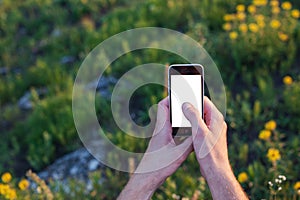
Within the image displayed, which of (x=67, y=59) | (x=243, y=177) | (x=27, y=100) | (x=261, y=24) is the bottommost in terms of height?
(x=27, y=100)

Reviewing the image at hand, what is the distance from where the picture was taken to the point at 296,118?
13.3 ft

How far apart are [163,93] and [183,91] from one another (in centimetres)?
167

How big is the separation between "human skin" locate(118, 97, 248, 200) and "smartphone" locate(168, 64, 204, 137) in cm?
5

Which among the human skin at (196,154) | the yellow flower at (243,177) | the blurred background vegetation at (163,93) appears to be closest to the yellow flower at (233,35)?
the blurred background vegetation at (163,93)

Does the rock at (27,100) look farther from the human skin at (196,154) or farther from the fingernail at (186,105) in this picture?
the fingernail at (186,105)

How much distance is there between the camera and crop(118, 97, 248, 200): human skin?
2.42 m

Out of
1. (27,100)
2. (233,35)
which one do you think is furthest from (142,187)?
(27,100)

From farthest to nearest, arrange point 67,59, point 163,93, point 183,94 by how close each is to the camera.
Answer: point 67,59
point 163,93
point 183,94

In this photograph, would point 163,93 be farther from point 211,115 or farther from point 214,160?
point 214,160

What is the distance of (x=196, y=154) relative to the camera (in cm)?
249

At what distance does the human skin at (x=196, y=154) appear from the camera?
2418 millimetres

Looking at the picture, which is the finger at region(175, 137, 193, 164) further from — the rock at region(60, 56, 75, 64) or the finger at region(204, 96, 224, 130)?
the rock at region(60, 56, 75, 64)

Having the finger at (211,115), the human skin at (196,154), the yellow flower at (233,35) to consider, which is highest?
the finger at (211,115)

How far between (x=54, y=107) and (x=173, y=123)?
2.41 meters
